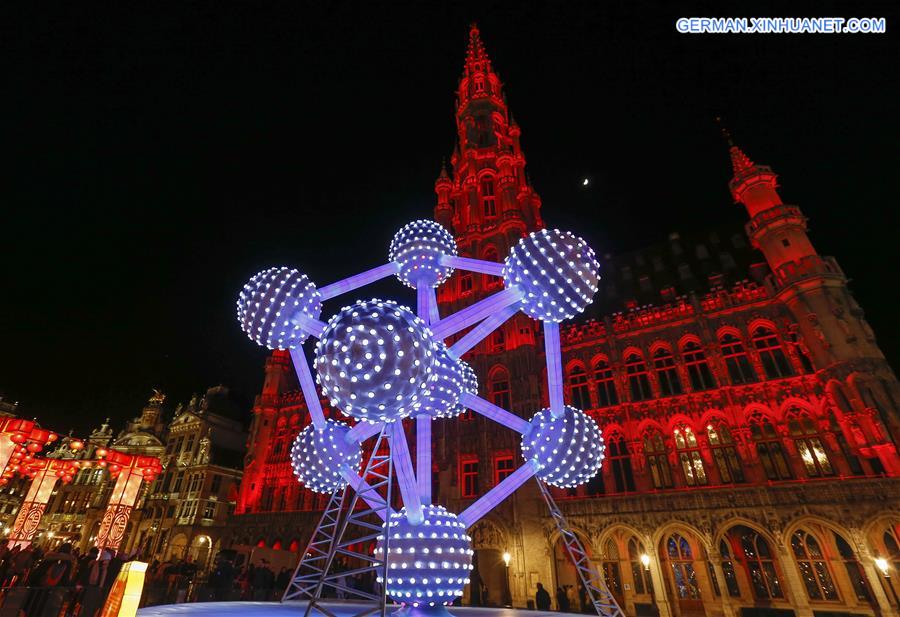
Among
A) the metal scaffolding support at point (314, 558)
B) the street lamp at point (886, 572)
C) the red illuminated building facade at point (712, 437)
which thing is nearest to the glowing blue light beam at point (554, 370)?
the metal scaffolding support at point (314, 558)

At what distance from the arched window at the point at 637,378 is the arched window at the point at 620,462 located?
2228mm

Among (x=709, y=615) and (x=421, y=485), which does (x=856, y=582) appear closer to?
(x=709, y=615)

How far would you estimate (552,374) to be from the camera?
8.74 metres

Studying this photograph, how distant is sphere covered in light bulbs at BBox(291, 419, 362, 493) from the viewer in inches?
337

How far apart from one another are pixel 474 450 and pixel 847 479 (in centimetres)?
1494

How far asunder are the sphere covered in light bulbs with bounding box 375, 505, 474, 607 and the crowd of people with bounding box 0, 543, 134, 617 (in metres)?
5.56

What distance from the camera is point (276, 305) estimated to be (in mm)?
8250

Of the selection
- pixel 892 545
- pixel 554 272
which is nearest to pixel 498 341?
pixel 554 272

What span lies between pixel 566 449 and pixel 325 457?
477cm

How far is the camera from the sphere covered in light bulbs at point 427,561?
704 cm

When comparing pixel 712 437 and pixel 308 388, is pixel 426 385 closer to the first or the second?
pixel 308 388

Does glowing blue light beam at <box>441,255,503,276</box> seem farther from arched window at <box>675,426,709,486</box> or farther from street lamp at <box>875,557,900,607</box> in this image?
street lamp at <box>875,557,900,607</box>

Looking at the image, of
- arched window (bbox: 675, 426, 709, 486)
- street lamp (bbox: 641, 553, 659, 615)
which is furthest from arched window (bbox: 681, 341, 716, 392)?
street lamp (bbox: 641, 553, 659, 615)

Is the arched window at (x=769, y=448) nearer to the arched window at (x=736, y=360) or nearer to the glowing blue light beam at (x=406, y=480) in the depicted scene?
the arched window at (x=736, y=360)
